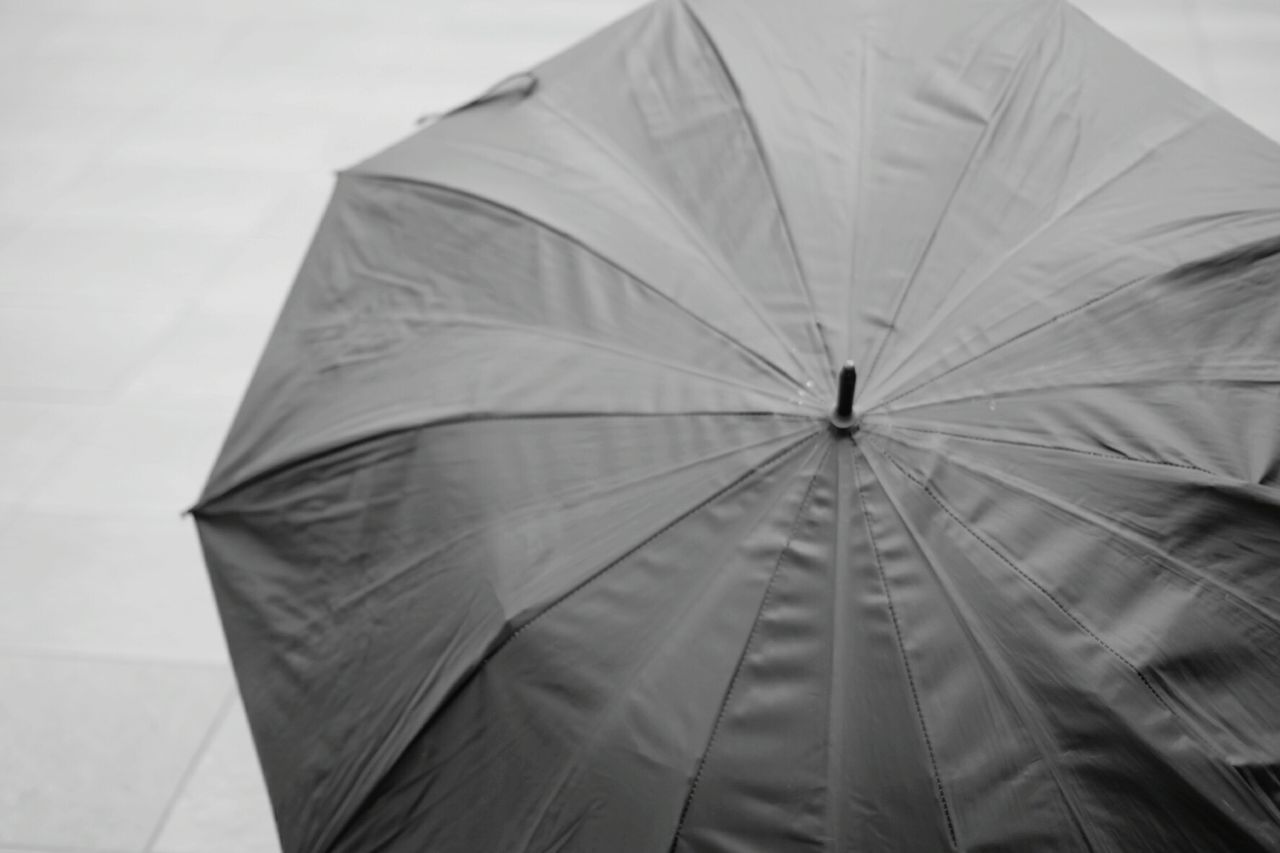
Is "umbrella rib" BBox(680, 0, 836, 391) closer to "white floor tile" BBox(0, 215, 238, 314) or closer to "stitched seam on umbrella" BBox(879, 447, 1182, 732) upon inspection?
"stitched seam on umbrella" BBox(879, 447, 1182, 732)

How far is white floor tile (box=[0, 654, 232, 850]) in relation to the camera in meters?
2.41

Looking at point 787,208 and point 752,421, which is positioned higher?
point 787,208

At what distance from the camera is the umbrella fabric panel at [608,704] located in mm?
1334

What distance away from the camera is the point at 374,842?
141 cm

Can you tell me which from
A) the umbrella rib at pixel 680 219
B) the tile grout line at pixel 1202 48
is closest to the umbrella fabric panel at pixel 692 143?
the umbrella rib at pixel 680 219

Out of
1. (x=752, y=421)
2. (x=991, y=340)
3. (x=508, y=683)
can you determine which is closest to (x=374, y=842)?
(x=508, y=683)

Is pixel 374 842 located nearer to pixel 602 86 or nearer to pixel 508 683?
pixel 508 683

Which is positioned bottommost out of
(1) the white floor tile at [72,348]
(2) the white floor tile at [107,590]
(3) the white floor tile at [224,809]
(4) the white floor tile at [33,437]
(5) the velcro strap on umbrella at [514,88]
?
(3) the white floor tile at [224,809]

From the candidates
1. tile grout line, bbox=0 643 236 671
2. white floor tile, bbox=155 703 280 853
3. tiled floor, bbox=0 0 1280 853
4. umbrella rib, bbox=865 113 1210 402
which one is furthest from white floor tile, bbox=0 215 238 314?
umbrella rib, bbox=865 113 1210 402

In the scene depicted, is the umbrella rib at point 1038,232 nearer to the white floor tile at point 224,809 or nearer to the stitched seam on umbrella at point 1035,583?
the stitched seam on umbrella at point 1035,583

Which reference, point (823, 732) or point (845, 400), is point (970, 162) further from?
point (823, 732)

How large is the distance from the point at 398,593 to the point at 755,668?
1.33 ft

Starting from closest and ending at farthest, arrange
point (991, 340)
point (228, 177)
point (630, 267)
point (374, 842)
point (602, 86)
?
point (374, 842), point (991, 340), point (630, 267), point (602, 86), point (228, 177)

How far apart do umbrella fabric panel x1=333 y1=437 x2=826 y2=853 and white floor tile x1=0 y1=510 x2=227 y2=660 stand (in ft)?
4.68
